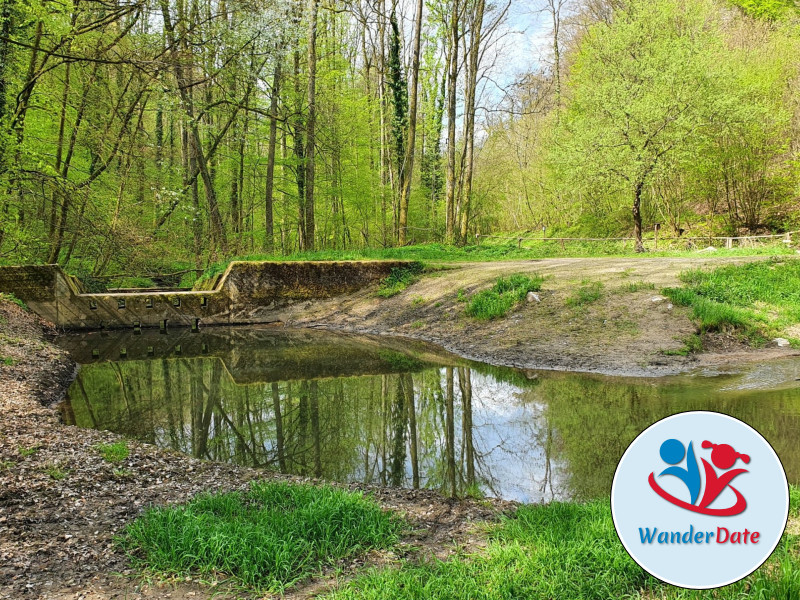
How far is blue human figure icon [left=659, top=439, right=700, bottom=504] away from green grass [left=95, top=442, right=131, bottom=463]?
433cm

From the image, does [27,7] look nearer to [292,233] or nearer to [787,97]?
[292,233]

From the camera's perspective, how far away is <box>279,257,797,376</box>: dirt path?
835 cm

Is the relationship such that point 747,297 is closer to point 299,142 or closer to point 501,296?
point 501,296

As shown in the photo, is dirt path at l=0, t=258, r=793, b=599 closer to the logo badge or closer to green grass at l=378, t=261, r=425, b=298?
green grass at l=378, t=261, r=425, b=298

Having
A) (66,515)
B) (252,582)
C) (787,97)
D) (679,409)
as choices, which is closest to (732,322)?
(679,409)

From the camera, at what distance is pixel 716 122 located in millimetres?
19469

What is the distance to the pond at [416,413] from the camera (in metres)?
4.76

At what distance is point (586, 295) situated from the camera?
10.2 m

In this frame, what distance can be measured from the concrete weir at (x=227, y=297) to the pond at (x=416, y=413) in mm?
3721

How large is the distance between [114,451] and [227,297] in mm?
10084

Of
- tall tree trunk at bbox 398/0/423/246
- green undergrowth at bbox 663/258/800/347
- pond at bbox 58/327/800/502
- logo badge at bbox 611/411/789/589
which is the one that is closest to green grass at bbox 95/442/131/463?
pond at bbox 58/327/800/502

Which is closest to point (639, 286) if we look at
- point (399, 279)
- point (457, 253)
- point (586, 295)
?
point (586, 295)

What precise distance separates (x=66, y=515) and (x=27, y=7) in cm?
899

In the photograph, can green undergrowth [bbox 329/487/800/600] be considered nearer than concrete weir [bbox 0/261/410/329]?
Yes
